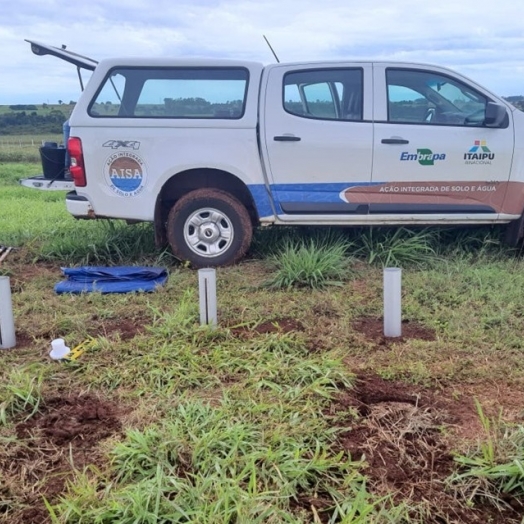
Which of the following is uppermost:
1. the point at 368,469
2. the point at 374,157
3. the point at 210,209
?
the point at 374,157

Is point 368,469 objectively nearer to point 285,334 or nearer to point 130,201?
point 285,334

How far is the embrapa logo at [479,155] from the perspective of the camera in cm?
535

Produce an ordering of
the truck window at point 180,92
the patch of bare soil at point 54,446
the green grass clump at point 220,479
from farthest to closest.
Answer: the truck window at point 180,92 → the patch of bare soil at point 54,446 → the green grass clump at point 220,479

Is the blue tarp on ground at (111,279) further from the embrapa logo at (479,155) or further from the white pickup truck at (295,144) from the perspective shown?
the embrapa logo at (479,155)

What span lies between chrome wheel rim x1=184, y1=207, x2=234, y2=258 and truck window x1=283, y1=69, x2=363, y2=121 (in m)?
1.19

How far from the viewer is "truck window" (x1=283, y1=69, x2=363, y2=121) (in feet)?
17.8

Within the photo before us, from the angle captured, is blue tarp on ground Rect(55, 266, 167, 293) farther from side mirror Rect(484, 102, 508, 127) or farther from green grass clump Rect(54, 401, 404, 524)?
side mirror Rect(484, 102, 508, 127)

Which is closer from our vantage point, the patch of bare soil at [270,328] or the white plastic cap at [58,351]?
the white plastic cap at [58,351]

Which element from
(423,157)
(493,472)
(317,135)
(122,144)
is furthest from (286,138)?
(493,472)

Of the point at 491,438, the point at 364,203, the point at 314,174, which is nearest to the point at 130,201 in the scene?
the point at 314,174

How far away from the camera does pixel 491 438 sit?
100 inches

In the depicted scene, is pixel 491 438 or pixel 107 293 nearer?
pixel 491 438

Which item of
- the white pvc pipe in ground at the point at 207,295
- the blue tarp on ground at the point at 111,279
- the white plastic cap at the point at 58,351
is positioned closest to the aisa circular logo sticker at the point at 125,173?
the blue tarp on ground at the point at 111,279

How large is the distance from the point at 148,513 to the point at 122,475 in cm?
34
